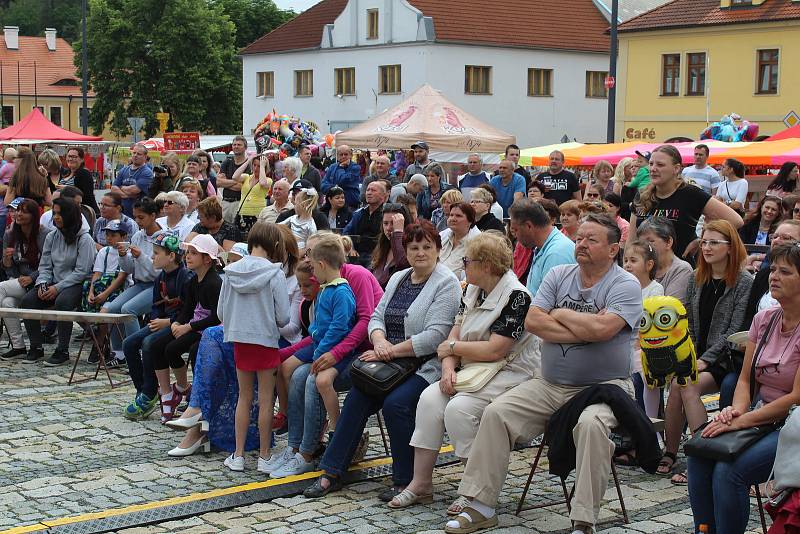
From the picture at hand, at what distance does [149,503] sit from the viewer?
6938mm

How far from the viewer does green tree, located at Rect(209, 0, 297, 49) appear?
74.1 meters

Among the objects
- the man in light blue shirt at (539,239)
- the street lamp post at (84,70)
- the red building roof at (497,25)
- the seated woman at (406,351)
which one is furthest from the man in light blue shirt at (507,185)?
the red building roof at (497,25)

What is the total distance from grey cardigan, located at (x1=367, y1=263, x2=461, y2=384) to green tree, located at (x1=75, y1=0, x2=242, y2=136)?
56.1 m

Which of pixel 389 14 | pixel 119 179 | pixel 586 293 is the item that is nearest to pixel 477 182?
pixel 119 179

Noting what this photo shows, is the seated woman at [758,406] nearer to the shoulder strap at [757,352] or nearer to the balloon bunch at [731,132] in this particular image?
the shoulder strap at [757,352]

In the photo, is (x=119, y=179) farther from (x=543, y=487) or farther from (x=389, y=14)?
(x=389, y=14)

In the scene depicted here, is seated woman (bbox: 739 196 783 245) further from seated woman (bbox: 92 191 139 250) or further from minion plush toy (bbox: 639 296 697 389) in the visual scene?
seated woman (bbox: 92 191 139 250)

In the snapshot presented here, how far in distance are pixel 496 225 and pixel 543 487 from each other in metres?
3.90

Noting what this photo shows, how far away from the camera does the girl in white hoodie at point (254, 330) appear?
305 inches

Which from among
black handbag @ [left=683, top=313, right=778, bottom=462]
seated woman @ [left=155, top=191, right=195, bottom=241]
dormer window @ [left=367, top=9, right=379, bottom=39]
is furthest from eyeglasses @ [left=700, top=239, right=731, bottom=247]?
dormer window @ [left=367, top=9, right=379, bottom=39]

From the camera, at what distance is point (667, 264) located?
8.02 metres

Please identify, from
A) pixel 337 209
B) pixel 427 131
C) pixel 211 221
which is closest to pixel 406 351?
pixel 211 221

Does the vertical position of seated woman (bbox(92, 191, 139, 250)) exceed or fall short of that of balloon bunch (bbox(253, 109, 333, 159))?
it falls short

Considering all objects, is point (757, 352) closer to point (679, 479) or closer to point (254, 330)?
point (679, 479)
